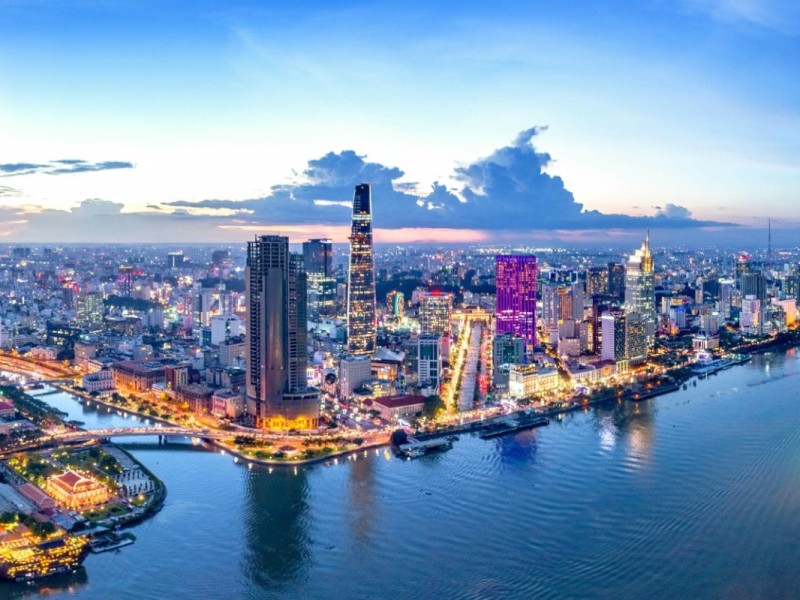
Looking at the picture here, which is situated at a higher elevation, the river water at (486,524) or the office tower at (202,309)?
the office tower at (202,309)

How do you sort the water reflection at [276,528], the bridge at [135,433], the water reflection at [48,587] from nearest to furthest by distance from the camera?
the water reflection at [48,587] < the water reflection at [276,528] < the bridge at [135,433]

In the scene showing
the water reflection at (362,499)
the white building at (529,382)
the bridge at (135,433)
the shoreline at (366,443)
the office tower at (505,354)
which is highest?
the office tower at (505,354)


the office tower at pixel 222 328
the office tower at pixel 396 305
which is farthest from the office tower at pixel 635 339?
the office tower at pixel 222 328

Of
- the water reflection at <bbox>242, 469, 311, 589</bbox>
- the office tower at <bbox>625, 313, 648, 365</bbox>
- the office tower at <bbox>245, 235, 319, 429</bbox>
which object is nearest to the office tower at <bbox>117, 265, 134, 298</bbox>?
the office tower at <bbox>245, 235, 319, 429</bbox>

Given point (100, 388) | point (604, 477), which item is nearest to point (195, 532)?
point (604, 477)

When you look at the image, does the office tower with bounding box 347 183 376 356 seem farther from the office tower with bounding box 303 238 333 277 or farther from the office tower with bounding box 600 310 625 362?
the office tower with bounding box 303 238 333 277

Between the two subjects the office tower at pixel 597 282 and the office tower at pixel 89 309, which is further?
the office tower at pixel 597 282

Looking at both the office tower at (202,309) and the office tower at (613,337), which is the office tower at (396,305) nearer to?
the office tower at (202,309)
